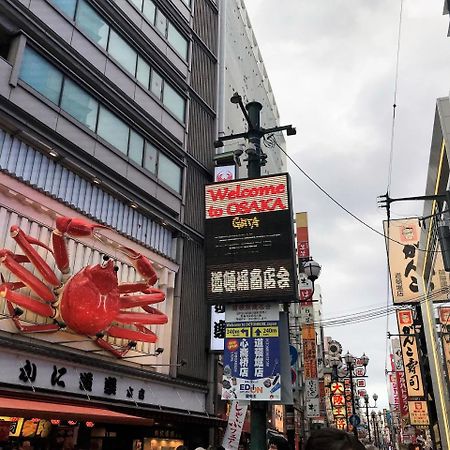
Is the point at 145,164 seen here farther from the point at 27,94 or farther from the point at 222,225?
the point at 222,225

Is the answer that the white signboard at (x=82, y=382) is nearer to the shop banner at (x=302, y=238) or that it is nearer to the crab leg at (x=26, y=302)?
the crab leg at (x=26, y=302)

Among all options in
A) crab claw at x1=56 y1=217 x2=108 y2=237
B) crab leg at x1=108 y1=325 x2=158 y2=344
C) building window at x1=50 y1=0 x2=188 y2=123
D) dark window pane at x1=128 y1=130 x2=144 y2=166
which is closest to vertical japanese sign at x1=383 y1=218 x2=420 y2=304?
building window at x1=50 y1=0 x2=188 y2=123

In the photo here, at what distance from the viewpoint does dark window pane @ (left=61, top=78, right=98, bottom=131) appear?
15672 millimetres

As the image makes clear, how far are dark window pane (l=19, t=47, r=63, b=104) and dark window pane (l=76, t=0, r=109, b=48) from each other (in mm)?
2839

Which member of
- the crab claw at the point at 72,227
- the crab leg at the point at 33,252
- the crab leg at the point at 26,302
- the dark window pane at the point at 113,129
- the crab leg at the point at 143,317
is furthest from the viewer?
the dark window pane at the point at 113,129

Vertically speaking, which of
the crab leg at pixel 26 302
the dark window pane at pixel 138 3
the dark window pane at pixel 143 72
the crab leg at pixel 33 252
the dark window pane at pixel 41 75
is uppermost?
the dark window pane at pixel 138 3

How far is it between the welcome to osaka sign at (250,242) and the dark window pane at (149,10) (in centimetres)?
1461

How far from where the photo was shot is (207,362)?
21.0 meters

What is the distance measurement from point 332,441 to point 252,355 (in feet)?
21.4

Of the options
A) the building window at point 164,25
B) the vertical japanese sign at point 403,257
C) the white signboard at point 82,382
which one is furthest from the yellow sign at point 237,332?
the vertical japanese sign at point 403,257

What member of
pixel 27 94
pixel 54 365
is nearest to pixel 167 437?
pixel 54 365

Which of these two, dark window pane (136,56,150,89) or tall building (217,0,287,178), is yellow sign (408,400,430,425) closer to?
tall building (217,0,287,178)

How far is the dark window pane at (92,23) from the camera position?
17078 mm

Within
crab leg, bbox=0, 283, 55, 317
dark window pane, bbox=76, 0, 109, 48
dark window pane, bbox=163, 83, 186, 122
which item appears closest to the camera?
crab leg, bbox=0, 283, 55, 317
